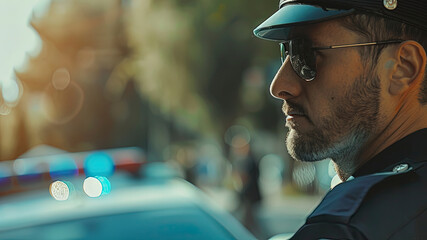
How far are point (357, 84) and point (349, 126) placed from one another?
81mm

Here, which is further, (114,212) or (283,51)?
(114,212)

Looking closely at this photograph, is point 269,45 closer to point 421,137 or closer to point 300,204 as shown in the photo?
point 300,204

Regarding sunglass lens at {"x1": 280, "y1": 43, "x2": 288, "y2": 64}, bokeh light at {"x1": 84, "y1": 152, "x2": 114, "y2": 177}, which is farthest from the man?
bokeh light at {"x1": 84, "y1": 152, "x2": 114, "y2": 177}

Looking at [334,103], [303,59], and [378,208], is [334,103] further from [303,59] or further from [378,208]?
[378,208]

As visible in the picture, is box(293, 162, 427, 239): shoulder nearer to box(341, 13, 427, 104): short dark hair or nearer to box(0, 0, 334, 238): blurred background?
box(341, 13, 427, 104): short dark hair

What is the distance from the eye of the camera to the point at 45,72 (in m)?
19.4

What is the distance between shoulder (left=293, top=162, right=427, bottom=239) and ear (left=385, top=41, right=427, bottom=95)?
0.20 meters

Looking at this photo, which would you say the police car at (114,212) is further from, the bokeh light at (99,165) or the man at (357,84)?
the man at (357,84)

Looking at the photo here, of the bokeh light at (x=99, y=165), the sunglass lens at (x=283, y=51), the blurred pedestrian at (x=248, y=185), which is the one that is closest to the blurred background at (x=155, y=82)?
the blurred pedestrian at (x=248, y=185)

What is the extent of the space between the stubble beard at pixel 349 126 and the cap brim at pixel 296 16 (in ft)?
0.44

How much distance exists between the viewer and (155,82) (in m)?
18.1

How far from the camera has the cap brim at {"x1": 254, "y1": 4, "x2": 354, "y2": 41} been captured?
129 cm

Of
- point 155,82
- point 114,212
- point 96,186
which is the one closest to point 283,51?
point 114,212

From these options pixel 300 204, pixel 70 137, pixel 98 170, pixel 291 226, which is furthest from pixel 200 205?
pixel 70 137
